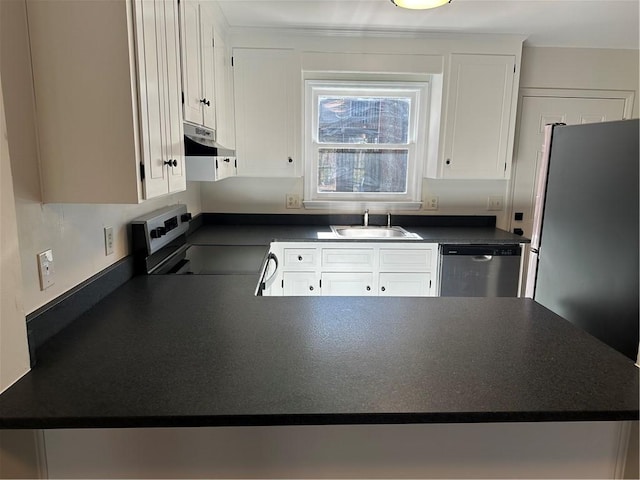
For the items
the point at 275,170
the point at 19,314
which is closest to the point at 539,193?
the point at 275,170

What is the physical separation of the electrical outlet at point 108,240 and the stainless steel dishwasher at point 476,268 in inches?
83.2

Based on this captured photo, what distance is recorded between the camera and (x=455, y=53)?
2938 mm

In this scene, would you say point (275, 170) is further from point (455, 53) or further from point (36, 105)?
point (36, 105)

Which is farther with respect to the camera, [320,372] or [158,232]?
[158,232]

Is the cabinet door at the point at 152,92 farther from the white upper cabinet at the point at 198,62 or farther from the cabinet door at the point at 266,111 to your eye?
the cabinet door at the point at 266,111

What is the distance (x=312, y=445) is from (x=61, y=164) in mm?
1043

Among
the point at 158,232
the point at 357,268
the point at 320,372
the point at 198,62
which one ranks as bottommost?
the point at 357,268

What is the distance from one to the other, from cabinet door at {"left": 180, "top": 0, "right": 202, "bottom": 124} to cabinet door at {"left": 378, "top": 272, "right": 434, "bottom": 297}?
1.68 meters

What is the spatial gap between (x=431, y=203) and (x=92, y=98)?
280 centimetres

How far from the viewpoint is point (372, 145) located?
133 inches

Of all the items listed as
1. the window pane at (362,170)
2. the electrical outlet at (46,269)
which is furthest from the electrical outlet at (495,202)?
the electrical outlet at (46,269)

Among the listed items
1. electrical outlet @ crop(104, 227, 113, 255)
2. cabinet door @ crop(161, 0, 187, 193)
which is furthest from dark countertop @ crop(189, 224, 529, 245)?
cabinet door @ crop(161, 0, 187, 193)

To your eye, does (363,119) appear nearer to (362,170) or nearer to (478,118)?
(362,170)

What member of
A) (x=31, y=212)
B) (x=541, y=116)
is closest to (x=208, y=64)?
(x=31, y=212)
